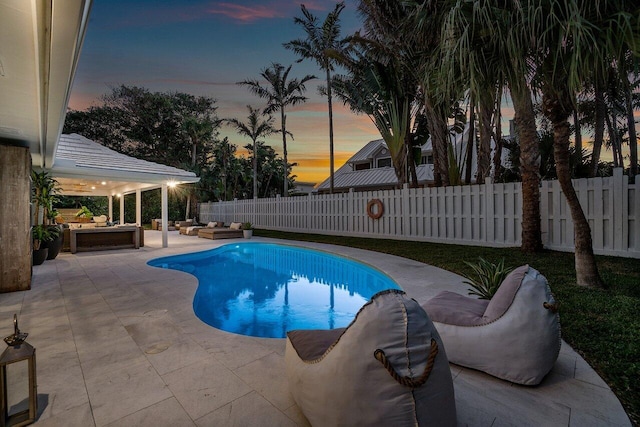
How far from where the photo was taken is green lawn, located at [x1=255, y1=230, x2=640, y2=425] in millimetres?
2260

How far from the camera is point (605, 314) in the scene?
329 centimetres

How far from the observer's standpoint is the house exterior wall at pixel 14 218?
5031 millimetres

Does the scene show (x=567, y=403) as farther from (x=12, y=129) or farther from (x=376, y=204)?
(x=376, y=204)

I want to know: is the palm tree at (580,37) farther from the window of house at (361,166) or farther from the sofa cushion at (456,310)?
the window of house at (361,166)

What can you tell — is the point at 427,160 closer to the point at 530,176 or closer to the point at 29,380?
the point at 530,176

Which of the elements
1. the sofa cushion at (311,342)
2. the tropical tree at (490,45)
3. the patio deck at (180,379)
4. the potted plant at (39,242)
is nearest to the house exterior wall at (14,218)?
the patio deck at (180,379)

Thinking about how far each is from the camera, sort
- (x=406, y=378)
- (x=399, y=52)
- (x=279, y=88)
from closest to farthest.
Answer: (x=406, y=378) < (x=399, y=52) < (x=279, y=88)

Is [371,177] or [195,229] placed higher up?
[371,177]

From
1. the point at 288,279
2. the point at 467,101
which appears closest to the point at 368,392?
the point at 467,101

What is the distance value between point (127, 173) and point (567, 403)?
11.5 meters

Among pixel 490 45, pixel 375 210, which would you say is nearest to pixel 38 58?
pixel 490 45

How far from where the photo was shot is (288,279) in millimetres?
7258

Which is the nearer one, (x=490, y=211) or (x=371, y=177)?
(x=490, y=211)

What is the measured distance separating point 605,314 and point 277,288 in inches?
212
